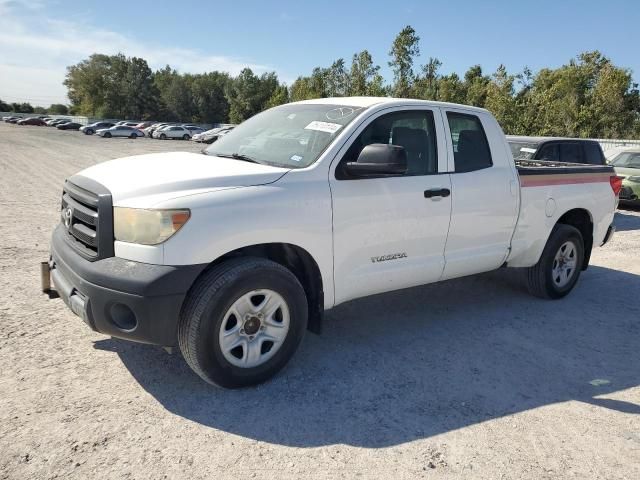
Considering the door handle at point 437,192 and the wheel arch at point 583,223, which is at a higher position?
the door handle at point 437,192

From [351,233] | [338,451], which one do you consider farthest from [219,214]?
[338,451]

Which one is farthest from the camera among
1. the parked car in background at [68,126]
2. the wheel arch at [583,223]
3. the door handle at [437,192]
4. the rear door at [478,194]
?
the parked car in background at [68,126]

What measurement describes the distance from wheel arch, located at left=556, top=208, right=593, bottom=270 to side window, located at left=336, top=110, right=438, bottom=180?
238 cm

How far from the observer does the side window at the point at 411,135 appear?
418 centimetres

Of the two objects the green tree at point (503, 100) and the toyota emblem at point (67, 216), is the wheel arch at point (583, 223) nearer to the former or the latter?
the toyota emblem at point (67, 216)

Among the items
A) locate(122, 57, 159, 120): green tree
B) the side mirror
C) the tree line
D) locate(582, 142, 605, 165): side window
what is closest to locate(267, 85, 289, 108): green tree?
the tree line

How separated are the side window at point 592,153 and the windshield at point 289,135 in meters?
8.58

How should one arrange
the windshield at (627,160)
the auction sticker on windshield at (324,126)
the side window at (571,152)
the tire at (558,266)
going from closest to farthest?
the auction sticker on windshield at (324,126) < the tire at (558,266) < the side window at (571,152) < the windshield at (627,160)

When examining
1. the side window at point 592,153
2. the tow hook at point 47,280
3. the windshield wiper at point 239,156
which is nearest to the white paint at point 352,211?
the windshield wiper at point 239,156

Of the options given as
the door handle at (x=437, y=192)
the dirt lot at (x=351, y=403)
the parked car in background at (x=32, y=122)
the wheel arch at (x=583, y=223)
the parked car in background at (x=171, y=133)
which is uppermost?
the parked car in background at (x=32, y=122)

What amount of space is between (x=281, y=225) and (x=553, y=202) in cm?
333

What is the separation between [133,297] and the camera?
309 centimetres

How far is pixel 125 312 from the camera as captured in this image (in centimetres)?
324

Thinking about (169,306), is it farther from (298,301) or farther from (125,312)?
(298,301)
